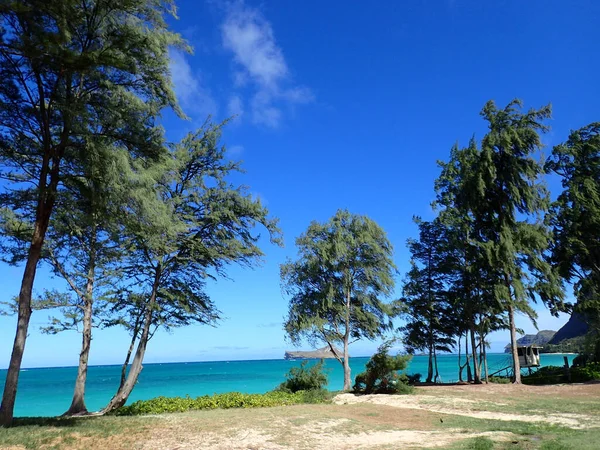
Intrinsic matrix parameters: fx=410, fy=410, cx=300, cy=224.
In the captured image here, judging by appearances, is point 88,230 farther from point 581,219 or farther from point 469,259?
point 581,219

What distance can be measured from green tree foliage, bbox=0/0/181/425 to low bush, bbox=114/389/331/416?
463 centimetres

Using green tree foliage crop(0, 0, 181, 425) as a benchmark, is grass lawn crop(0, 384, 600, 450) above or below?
below

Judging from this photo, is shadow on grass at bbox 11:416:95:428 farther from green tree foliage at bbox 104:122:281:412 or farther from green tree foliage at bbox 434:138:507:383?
green tree foliage at bbox 434:138:507:383

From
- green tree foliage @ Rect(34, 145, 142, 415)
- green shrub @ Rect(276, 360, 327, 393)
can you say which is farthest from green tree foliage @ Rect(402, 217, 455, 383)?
green tree foliage @ Rect(34, 145, 142, 415)

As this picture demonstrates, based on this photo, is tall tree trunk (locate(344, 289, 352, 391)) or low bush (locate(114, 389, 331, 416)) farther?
tall tree trunk (locate(344, 289, 352, 391))

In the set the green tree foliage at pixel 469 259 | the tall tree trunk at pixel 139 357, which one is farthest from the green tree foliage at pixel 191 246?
the green tree foliage at pixel 469 259

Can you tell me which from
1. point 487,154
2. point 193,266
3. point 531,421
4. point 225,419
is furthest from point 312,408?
point 487,154

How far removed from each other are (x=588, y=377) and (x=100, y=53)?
29.7 m

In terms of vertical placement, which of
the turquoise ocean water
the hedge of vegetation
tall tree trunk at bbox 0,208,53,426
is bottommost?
the turquoise ocean water

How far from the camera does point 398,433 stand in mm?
9812

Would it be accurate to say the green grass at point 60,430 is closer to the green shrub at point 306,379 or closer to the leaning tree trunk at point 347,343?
the green shrub at point 306,379

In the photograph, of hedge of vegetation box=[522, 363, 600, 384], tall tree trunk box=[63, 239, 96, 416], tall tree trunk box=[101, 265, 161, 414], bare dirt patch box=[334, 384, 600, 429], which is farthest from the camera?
hedge of vegetation box=[522, 363, 600, 384]

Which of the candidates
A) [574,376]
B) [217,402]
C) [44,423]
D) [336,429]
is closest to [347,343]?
[217,402]

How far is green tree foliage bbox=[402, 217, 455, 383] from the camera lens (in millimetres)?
28156
